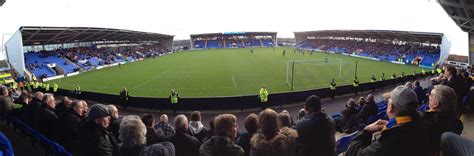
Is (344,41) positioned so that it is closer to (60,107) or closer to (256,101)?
(256,101)

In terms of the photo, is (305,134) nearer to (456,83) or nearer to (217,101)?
(456,83)

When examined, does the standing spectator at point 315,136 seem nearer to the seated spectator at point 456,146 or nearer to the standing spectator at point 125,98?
the seated spectator at point 456,146

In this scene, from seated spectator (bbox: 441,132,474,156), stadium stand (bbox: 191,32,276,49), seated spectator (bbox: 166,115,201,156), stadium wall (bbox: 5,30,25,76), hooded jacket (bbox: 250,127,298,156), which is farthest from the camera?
stadium stand (bbox: 191,32,276,49)

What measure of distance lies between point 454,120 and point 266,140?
2.50 meters

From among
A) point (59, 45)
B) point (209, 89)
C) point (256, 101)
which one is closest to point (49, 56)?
point (59, 45)

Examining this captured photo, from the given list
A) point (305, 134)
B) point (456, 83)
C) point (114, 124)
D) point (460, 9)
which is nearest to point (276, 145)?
point (305, 134)

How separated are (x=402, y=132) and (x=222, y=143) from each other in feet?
6.31

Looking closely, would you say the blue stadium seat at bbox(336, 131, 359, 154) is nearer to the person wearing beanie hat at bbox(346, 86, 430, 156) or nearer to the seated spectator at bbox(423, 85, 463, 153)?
the seated spectator at bbox(423, 85, 463, 153)

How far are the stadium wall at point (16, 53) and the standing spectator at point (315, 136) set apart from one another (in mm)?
36974

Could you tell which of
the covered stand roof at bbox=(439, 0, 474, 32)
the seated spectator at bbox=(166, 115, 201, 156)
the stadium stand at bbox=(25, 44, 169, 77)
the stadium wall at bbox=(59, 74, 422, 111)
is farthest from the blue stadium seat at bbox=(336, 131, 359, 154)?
the stadium stand at bbox=(25, 44, 169, 77)

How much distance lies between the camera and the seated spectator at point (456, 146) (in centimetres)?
188

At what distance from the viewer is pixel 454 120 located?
10.4 ft

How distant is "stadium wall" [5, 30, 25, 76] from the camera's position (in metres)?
29.5

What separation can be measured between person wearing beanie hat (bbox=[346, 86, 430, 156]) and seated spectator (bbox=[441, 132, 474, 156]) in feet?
0.87
